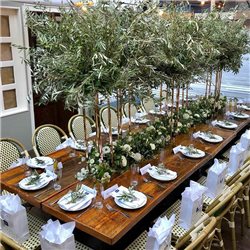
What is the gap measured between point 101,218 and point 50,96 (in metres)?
1.08

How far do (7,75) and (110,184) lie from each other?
317 centimetres

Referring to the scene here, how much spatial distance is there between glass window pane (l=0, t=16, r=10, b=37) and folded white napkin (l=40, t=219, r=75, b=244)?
145 inches

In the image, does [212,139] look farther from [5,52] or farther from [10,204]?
[5,52]

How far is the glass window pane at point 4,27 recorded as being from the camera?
4477mm

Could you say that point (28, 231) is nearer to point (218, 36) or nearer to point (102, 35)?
point (102, 35)

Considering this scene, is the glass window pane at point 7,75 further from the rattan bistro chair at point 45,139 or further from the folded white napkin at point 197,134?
the folded white napkin at point 197,134

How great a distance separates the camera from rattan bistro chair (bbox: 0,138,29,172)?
302cm

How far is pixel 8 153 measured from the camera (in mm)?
3076

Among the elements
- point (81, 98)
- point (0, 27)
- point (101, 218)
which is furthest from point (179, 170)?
point (0, 27)

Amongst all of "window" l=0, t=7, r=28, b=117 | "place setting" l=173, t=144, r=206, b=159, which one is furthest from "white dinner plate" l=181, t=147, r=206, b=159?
"window" l=0, t=7, r=28, b=117

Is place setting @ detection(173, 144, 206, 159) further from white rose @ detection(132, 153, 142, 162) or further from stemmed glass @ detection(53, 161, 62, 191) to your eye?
stemmed glass @ detection(53, 161, 62, 191)

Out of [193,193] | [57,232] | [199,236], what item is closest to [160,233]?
[199,236]

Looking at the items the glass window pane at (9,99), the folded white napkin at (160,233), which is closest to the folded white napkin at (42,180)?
the folded white napkin at (160,233)

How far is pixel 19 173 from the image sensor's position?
2648mm
